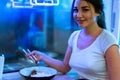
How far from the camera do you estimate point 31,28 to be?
5.17 ft

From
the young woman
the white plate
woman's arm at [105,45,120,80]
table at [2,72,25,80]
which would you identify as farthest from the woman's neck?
Answer: table at [2,72,25,80]

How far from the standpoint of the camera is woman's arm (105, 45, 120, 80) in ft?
3.77

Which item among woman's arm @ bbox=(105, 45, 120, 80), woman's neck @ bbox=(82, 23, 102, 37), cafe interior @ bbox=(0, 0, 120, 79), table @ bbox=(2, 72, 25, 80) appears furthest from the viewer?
cafe interior @ bbox=(0, 0, 120, 79)

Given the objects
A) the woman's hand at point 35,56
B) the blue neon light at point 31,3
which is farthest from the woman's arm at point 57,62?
the blue neon light at point 31,3

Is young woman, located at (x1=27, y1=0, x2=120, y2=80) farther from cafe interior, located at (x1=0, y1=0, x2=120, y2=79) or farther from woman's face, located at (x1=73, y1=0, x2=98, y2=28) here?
cafe interior, located at (x1=0, y1=0, x2=120, y2=79)

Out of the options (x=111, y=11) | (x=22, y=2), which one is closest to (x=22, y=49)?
(x=22, y=2)

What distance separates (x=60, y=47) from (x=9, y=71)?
1.44 feet

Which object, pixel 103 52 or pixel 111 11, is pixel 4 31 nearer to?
pixel 103 52

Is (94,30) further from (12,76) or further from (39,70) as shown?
(12,76)

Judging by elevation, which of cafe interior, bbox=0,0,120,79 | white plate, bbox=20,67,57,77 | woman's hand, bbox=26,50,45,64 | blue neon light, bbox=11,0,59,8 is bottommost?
white plate, bbox=20,67,57,77

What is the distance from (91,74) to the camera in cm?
126

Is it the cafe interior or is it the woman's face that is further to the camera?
the cafe interior

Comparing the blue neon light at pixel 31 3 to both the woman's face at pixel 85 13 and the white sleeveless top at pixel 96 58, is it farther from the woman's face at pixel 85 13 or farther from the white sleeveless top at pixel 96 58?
the white sleeveless top at pixel 96 58

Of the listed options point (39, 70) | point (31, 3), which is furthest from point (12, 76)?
point (31, 3)
